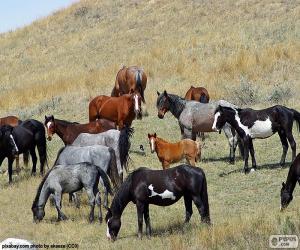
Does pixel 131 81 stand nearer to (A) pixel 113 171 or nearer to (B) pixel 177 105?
(B) pixel 177 105

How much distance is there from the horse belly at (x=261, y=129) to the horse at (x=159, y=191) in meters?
5.12

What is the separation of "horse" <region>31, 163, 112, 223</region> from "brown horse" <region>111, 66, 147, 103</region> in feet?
30.2

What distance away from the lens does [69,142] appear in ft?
53.9

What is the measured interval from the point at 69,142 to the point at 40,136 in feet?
3.84

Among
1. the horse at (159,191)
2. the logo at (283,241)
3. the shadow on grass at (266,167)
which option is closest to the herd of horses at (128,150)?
the horse at (159,191)

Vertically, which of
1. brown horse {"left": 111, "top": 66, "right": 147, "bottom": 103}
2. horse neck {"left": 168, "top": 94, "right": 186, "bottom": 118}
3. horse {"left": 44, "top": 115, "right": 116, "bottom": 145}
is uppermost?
brown horse {"left": 111, "top": 66, "right": 147, "bottom": 103}

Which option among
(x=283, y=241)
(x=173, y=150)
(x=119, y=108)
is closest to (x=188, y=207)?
(x=283, y=241)

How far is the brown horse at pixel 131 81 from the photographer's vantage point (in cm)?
2164

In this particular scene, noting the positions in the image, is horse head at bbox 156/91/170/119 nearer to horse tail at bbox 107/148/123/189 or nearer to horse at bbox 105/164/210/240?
horse tail at bbox 107/148/123/189

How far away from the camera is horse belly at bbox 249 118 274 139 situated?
50.2ft

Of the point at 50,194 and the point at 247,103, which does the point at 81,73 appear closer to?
the point at 247,103

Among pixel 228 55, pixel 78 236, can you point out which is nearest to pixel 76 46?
pixel 228 55

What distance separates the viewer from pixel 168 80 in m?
28.5

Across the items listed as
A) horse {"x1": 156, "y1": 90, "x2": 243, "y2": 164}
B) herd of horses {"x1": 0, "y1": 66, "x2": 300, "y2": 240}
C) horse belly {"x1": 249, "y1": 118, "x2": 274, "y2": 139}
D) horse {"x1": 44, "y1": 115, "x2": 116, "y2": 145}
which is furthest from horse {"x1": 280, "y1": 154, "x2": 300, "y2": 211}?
horse {"x1": 44, "y1": 115, "x2": 116, "y2": 145}
